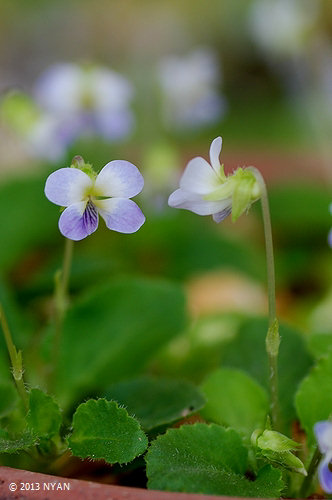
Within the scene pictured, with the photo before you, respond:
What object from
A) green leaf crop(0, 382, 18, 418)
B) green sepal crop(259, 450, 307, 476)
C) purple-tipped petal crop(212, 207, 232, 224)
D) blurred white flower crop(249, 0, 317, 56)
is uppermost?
blurred white flower crop(249, 0, 317, 56)

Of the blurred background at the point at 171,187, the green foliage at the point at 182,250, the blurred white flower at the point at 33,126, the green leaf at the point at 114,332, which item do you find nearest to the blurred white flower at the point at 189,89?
the blurred background at the point at 171,187

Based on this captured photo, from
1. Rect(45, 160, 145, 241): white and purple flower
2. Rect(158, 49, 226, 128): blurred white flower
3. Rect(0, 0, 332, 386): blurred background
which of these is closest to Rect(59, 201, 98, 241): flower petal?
Rect(45, 160, 145, 241): white and purple flower

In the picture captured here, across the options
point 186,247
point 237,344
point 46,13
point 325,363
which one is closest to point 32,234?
point 186,247

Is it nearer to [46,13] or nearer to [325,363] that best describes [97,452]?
[325,363]

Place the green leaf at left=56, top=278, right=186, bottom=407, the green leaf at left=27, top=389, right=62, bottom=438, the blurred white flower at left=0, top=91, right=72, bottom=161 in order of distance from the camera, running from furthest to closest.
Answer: the blurred white flower at left=0, top=91, right=72, bottom=161
the green leaf at left=56, top=278, right=186, bottom=407
the green leaf at left=27, top=389, right=62, bottom=438

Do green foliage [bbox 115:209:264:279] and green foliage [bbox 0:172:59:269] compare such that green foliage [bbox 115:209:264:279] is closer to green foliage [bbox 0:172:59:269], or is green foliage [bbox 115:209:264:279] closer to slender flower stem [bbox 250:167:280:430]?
green foliage [bbox 0:172:59:269]

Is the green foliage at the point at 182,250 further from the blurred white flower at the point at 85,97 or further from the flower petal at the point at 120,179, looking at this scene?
the flower petal at the point at 120,179

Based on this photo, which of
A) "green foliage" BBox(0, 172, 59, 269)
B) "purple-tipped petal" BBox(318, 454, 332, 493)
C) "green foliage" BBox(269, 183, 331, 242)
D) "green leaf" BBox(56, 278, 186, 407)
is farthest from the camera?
"green foliage" BBox(269, 183, 331, 242)
